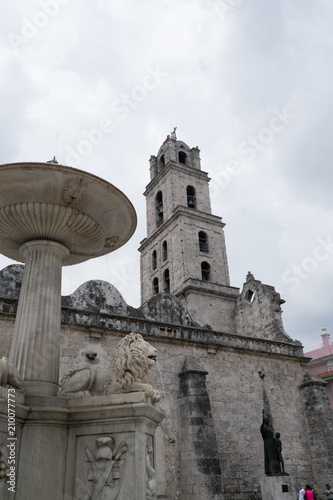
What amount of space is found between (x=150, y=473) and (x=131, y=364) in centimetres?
106

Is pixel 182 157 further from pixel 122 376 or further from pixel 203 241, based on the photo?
pixel 122 376

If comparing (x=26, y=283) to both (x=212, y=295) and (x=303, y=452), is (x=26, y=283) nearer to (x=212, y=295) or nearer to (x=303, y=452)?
(x=303, y=452)

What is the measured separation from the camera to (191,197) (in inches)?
1252

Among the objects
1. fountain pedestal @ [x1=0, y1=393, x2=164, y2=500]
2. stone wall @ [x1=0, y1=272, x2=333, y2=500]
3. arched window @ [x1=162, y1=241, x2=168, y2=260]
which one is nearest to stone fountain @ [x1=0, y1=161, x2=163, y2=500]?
fountain pedestal @ [x1=0, y1=393, x2=164, y2=500]

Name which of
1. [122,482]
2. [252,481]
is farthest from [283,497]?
[122,482]

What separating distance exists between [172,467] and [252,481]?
9.26ft

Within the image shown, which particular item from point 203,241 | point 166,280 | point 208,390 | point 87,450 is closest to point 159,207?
point 203,241

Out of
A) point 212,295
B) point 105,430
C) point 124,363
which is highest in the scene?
point 212,295

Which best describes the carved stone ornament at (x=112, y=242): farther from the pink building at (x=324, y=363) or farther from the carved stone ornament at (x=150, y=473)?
the pink building at (x=324, y=363)

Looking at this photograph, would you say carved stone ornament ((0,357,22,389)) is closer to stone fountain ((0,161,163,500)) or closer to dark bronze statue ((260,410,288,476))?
stone fountain ((0,161,163,500))

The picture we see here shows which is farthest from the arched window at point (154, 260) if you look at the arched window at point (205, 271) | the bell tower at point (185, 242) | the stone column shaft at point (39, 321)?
the stone column shaft at point (39, 321)

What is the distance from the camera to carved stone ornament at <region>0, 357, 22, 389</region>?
166 inches

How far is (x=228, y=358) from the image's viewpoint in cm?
1405

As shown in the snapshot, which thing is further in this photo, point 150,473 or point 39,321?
point 39,321
